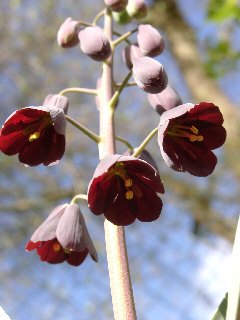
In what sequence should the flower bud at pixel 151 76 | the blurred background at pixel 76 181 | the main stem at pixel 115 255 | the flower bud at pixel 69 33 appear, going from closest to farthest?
the main stem at pixel 115 255, the flower bud at pixel 151 76, the flower bud at pixel 69 33, the blurred background at pixel 76 181

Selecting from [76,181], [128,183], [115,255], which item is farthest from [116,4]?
[76,181]

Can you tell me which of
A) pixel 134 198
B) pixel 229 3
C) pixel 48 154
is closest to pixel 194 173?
pixel 134 198


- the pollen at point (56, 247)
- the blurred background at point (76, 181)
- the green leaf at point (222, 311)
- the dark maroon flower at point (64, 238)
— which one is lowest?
the blurred background at point (76, 181)

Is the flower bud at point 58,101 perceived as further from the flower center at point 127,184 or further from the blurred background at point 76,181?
the blurred background at point 76,181

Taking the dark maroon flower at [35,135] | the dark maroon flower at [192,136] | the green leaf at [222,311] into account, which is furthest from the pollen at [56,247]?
the green leaf at [222,311]

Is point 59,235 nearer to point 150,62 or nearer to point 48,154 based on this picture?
point 48,154
